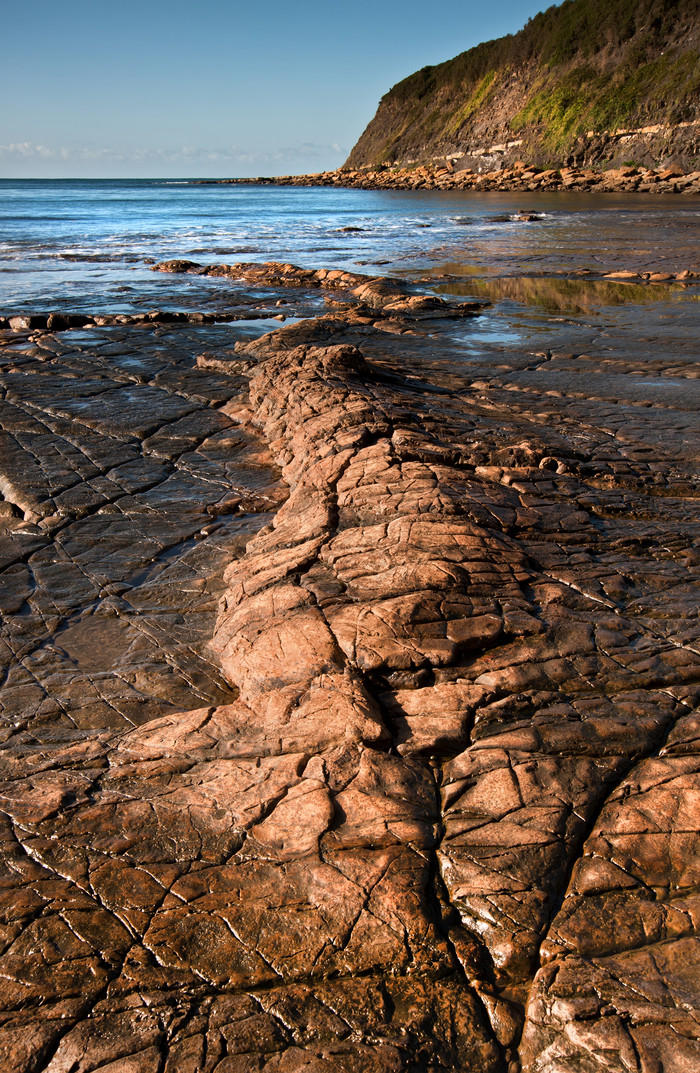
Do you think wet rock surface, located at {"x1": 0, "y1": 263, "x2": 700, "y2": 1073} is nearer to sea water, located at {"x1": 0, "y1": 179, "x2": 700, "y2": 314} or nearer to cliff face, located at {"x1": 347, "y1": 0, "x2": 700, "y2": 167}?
sea water, located at {"x1": 0, "y1": 179, "x2": 700, "y2": 314}

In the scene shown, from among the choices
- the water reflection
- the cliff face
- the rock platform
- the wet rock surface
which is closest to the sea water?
the water reflection

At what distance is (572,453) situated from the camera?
19.3 ft

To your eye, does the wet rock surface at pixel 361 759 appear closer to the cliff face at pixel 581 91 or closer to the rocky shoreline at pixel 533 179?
the rocky shoreline at pixel 533 179

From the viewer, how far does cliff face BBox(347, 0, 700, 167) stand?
41.7m

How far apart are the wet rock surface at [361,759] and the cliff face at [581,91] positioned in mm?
43473

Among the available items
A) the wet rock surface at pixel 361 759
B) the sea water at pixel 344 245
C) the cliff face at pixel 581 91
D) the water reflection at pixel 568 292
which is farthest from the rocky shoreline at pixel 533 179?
the wet rock surface at pixel 361 759

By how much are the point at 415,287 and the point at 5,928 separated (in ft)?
47.5

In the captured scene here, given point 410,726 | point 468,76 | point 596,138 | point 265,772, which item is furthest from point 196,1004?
point 468,76

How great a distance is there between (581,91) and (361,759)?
59397 mm

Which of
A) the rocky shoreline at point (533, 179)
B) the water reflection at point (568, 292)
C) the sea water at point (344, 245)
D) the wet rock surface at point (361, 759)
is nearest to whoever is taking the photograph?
the wet rock surface at point (361, 759)

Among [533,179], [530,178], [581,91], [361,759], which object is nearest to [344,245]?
[361,759]

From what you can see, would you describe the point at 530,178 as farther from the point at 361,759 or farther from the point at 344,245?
the point at 361,759

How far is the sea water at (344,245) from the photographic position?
→ 1625cm

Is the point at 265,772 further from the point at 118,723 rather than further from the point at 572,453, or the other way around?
the point at 572,453
